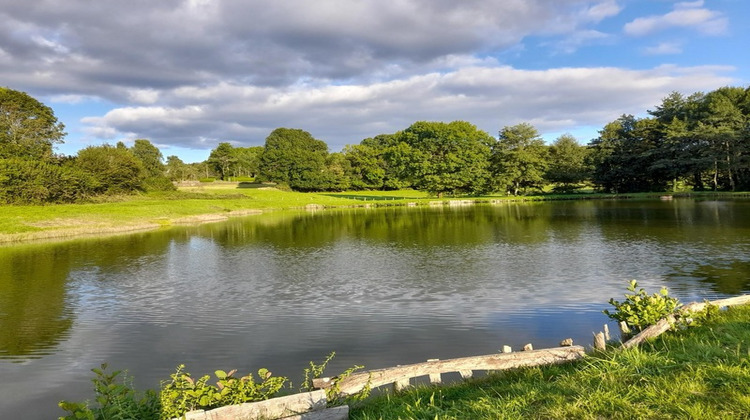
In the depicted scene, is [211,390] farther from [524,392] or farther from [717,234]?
[717,234]

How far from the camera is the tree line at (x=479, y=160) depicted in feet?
248

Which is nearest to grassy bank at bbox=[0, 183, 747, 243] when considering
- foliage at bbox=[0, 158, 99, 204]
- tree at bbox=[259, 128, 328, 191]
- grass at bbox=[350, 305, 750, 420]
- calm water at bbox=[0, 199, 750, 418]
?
foliage at bbox=[0, 158, 99, 204]

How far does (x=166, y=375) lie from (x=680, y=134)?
102 m

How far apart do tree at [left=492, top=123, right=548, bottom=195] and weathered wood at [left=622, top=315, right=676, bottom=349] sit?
93.1 meters

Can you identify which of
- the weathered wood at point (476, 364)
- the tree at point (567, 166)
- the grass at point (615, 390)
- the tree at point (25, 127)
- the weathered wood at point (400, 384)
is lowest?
the weathered wood at point (400, 384)

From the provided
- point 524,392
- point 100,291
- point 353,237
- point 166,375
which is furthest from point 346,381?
point 353,237

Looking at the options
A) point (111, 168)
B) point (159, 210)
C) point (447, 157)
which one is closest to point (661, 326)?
point (159, 210)

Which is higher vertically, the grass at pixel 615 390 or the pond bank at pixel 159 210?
the pond bank at pixel 159 210

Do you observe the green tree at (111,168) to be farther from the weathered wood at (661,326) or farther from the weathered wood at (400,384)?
the weathered wood at (661,326)

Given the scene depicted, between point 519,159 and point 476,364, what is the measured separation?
96602 millimetres

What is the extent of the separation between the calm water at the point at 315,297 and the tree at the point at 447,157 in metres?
64.6

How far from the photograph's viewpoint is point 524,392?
712cm

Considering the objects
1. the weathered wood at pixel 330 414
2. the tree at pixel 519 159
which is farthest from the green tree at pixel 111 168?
the weathered wood at pixel 330 414

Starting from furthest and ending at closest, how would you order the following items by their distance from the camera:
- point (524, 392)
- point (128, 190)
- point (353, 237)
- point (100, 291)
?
point (128, 190) → point (353, 237) → point (100, 291) → point (524, 392)
